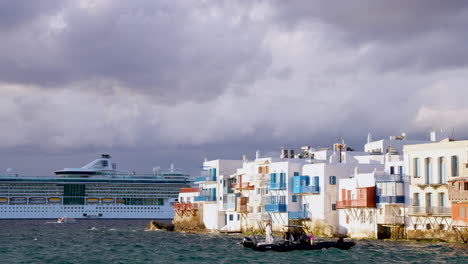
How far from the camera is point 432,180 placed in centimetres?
7762

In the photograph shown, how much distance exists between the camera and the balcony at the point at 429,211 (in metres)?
74.3

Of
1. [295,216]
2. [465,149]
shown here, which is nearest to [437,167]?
[465,149]

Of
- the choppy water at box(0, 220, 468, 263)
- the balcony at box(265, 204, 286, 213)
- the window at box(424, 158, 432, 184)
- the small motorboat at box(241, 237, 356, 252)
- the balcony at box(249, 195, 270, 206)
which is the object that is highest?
the window at box(424, 158, 432, 184)

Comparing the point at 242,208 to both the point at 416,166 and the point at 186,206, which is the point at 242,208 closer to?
the point at 186,206

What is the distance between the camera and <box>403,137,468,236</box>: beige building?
246 feet

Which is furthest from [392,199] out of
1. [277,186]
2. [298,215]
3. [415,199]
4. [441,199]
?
[277,186]

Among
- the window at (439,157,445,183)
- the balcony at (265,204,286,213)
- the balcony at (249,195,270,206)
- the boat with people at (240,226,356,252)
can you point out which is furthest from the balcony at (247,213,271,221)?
the boat with people at (240,226,356,252)

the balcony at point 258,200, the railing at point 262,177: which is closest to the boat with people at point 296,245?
the balcony at point 258,200

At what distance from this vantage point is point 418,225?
77375 mm

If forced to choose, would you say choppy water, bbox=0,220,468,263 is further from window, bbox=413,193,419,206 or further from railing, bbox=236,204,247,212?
railing, bbox=236,204,247,212

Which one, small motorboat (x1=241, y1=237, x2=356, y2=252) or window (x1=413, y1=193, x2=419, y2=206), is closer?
small motorboat (x1=241, y1=237, x2=356, y2=252)

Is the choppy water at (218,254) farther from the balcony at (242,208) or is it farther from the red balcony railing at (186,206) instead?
the red balcony railing at (186,206)

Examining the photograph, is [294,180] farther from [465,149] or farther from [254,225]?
[465,149]

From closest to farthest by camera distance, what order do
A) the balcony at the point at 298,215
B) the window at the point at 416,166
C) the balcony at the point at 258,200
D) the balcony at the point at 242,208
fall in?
1. the window at the point at 416,166
2. the balcony at the point at 298,215
3. the balcony at the point at 258,200
4. the balcony at the point at 242,208
